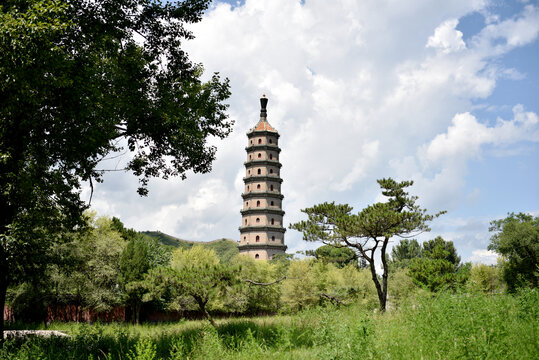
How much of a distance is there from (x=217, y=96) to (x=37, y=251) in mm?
6697

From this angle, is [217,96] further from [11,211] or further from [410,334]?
[410,334]

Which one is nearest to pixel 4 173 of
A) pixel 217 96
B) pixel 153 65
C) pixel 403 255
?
pixel 153 65

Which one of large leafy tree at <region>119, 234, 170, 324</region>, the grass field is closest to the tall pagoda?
large leafy tree at <region>119, 234, 170, 324</region>

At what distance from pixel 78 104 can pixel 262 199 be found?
51.4 meters

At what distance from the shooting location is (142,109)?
34.0 feet

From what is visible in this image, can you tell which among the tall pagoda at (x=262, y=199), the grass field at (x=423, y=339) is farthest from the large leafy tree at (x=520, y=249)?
the tall pagoda at (x=262, y=199)

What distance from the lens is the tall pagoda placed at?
57844 millimetres

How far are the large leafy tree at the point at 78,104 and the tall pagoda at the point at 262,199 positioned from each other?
45.9 meters

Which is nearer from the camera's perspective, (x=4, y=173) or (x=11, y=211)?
(x=4, y=173)

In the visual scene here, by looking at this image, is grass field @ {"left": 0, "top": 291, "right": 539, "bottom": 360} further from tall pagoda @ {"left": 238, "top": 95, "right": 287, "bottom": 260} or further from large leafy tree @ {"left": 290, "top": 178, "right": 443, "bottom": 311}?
tall pagoda @ {"left": 238, "top": 95, "right": 287, "bottom": 260}

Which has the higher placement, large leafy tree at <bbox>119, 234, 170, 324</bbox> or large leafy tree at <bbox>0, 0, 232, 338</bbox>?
large leafy tree at <bbox>0, 0, 232, 338</bbox>

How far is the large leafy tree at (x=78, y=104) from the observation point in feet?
24.3

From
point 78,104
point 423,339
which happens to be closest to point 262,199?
point 78,104

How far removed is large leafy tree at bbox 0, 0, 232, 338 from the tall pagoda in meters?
45.9
